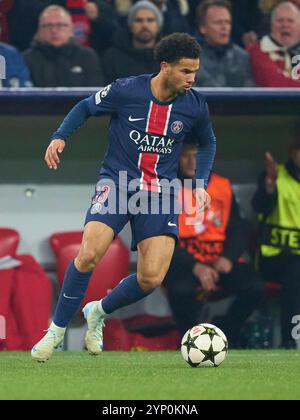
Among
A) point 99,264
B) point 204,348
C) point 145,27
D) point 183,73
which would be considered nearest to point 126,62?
point 145,27

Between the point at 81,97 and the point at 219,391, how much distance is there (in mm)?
4549

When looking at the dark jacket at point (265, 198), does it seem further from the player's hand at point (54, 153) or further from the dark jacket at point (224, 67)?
the player's hand at point (54, 153)

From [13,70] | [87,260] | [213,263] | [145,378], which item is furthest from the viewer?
[213,263]

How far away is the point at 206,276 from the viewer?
981cm

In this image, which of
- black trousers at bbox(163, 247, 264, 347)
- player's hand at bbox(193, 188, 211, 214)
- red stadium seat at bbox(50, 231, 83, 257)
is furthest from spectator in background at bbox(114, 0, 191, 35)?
player's hand at bbox(193, 188, 211, 214)

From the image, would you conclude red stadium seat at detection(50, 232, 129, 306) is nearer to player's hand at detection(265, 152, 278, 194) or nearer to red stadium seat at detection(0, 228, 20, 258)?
red stadium seat at detection(0, 228, 20, 258)

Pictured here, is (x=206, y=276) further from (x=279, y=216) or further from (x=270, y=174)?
(x=270, y=174)

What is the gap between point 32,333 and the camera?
32.2ft

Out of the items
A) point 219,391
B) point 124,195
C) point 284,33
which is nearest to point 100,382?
point 219,391

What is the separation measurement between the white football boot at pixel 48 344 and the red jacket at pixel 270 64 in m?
3.82

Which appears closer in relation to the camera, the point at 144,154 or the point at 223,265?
the point at 144,154

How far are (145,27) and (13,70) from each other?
129 centimetres

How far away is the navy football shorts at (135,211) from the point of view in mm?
7039

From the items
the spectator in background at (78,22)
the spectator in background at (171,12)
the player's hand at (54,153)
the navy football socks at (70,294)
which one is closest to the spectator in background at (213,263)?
the spectator in background at (171,12)
